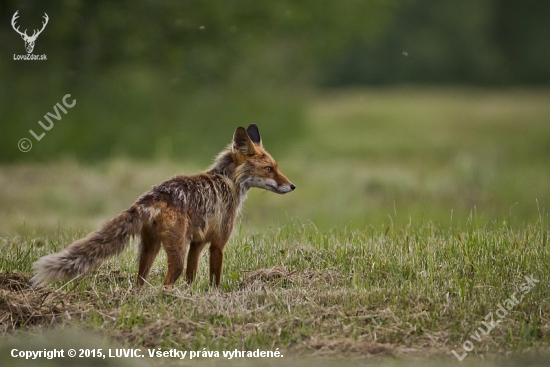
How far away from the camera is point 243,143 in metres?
7.88

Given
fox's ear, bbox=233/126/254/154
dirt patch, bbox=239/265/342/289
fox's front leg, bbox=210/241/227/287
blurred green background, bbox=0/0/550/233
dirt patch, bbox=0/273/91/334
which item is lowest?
dirt patch, bbox=0/273/91/334

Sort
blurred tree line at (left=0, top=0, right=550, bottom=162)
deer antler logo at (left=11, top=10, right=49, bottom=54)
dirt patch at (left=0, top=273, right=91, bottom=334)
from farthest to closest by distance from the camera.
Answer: blurred tree line at (left=0, top=0, right=550, bottom=162), deer antler logo at (left=11, top=10, right=49, bottom=54), dirt patch at (left=0, top=273, right=91, bottom=334)

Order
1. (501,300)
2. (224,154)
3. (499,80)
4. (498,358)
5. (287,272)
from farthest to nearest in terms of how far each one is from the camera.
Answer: (499,80) < (224,154) < (287,272) < (501,300) < (498,358)

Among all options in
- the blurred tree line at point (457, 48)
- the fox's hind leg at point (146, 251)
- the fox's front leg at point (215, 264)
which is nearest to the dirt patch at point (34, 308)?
the fox's hind leg at point (146, 251)

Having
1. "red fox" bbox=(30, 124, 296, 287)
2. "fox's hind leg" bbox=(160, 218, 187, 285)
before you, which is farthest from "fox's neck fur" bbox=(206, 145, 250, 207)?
"fox's hind leg" bbox=(160, 218, 187, 285)

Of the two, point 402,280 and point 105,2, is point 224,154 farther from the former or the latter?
point 105,2

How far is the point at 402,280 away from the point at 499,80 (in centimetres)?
4351

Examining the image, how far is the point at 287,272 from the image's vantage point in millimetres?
7520

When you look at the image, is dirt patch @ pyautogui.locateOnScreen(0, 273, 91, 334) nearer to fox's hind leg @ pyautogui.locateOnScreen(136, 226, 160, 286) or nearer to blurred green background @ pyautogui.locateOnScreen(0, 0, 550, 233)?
fox's hind leg @ pyautogui.locateOnScreen(136, 226, 160, 286)

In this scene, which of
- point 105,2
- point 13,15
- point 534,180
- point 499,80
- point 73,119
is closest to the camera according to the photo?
point 13,15

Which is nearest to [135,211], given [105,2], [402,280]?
[402,280]

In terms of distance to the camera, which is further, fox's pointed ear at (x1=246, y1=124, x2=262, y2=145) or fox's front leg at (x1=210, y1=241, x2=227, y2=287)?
fox's pointed ear at (x1=246, y1=124, x2=262, y2=145)

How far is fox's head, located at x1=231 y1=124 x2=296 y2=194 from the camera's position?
7.82 metres

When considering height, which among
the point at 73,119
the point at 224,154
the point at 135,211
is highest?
the point at 73,119
